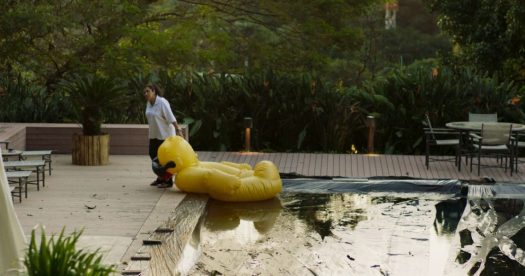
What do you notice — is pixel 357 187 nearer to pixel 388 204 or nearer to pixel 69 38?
pixel 388 204

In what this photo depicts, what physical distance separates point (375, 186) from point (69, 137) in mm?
5361

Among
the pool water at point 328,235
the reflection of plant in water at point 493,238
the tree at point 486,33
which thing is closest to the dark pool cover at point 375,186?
the pool water at point 328,235

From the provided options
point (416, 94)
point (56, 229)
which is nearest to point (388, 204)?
point (56, 229)

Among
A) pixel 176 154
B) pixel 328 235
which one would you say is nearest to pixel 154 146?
pixel 176 154

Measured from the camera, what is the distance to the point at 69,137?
17.9 m

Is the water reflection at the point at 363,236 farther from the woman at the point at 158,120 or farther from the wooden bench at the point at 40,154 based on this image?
the wooden bench at the point at 40,154

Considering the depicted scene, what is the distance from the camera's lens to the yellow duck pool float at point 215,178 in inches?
538

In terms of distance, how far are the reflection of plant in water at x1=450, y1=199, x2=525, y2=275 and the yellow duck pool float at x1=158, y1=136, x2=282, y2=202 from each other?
252 centimetres

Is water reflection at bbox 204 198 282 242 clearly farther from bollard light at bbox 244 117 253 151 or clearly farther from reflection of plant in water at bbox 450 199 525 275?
bollard light at bbox 244 117 253 151

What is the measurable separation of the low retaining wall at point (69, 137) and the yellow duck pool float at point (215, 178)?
11.8 feet

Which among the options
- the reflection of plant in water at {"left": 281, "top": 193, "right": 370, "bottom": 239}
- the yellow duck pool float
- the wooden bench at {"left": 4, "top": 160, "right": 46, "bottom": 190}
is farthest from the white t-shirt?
the reflection of plant in water at {"left": 281, "top": 193, "right": 370, "bottom": 239}

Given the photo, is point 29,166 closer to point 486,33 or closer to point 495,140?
point 495,140

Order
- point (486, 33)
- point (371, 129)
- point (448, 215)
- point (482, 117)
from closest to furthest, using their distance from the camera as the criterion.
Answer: point (448, 215)
point (482, 117)
point (371, 129)
point (486, 33)

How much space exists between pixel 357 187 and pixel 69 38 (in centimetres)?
859
